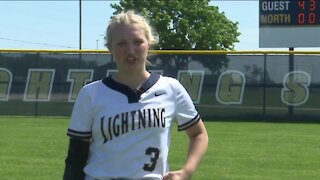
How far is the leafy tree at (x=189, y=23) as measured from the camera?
44.3 meters

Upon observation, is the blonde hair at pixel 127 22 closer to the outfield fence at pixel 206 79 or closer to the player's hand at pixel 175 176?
the player's hand at pixel 175 176

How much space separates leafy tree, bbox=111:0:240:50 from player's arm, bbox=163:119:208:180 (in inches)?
1582

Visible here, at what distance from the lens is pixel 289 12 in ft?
72.1

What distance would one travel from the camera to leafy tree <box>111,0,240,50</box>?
44.3m

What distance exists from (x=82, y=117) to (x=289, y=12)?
20.1 m

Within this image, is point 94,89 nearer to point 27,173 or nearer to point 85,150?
point 85,150

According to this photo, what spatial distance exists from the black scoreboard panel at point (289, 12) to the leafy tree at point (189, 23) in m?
20.5

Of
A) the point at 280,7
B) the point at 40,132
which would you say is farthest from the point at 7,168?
the point at 280,7

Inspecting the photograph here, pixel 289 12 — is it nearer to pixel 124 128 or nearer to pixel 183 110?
pixel 183 110

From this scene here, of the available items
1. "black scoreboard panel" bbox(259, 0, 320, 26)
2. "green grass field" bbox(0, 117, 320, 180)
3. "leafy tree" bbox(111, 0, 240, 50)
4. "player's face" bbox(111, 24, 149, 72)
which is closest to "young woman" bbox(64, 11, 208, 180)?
"player's face" bbox(111, 24, 149, 72)

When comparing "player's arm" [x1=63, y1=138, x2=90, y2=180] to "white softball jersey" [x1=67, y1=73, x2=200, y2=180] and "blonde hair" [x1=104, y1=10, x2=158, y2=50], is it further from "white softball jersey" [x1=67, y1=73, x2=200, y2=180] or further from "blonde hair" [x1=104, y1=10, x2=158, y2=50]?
"blonde hair" [x1=104, y1=10, x2=158, y2=50]
